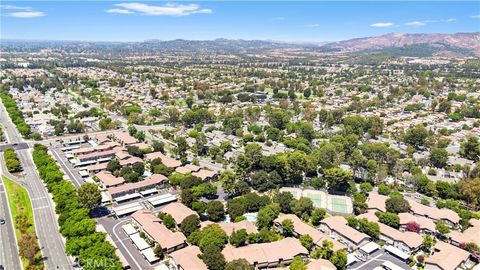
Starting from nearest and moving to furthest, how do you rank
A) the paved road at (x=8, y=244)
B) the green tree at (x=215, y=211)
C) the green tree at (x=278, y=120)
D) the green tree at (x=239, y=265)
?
1. the green tree at (x=239, y=265)
2. the paved road at (x=8, y=244)
3. the green tree at (x=215, y=211)
4. the green tree at (x=278, y=120)

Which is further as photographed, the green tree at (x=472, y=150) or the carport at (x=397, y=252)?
the green tree at (x=472, y=150)

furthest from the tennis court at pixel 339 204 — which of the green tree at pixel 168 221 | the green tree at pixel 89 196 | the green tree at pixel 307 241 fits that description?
the green tree at pixel 89 196

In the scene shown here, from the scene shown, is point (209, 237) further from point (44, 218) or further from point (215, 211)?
point (44, 218)

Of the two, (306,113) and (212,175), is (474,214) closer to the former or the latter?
(212,175)

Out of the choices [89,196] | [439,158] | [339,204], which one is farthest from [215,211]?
[439,158]

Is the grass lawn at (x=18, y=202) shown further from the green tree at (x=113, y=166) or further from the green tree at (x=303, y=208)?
the green tree at (x=303, y=208)

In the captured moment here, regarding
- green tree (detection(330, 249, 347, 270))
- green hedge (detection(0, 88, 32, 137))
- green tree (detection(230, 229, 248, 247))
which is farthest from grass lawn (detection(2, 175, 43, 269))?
green tree (detection(330, 249, 347, 270))

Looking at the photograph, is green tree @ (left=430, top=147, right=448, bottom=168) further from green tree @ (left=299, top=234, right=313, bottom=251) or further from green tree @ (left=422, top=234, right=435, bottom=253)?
green tree @ (left=299, top=234, right=313, bottom=251)
